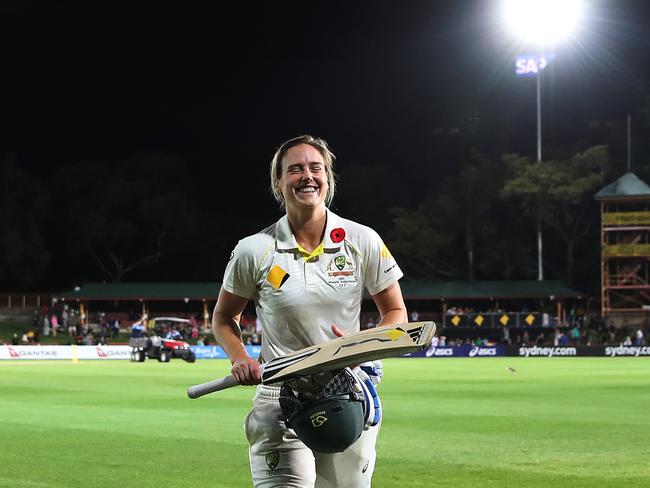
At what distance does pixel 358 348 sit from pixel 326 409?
34 cm

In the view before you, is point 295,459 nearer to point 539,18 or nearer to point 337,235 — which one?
point 337,235

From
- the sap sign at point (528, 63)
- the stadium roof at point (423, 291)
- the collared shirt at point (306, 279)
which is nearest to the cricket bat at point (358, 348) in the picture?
the collared shirt at point (306, 279)

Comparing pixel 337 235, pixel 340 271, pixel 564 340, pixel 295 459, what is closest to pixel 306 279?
pixel 340 271

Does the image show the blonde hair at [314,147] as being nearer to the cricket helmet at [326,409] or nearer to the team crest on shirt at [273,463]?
the cricket helmet at [326,409]

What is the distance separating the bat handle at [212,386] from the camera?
520 centimetres

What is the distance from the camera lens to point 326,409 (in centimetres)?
485

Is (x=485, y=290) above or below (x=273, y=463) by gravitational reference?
below

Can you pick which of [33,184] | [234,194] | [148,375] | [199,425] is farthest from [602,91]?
[199,425]

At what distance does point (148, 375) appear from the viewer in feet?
114

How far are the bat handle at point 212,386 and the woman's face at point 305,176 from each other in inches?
34.4

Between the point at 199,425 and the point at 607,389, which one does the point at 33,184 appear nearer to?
the point at 607,389

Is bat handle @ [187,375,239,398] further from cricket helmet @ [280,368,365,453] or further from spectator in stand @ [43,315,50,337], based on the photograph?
spectator in stand @ [43,315,50,337]

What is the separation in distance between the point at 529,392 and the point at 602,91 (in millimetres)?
71299

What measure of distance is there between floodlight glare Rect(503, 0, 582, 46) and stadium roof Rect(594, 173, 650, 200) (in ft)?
40.2
